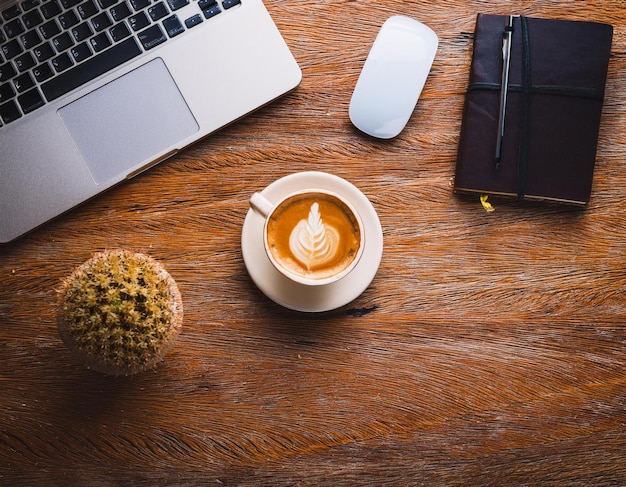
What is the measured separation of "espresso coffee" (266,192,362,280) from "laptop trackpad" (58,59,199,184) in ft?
0.62

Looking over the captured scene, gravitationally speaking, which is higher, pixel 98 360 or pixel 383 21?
pixel 383 21

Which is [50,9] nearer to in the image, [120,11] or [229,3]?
[120,11]

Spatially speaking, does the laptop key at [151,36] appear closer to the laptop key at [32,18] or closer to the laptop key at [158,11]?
the laptop key at [158,11]

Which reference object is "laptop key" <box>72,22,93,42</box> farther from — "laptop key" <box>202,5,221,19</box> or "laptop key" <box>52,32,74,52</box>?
"laptop key" <box>202,5,221,19</box>

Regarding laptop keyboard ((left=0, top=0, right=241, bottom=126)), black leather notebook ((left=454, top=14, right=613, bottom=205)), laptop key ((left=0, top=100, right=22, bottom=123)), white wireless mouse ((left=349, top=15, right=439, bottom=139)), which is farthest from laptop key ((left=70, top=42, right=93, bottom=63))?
black leather notebook ((left=454, top=14, right=613, bottom=205))

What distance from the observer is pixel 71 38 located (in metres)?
0.79

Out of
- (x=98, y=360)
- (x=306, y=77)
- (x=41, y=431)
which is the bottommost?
(x=41, y=431)

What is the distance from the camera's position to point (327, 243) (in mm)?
793

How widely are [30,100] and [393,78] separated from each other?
20.2 inches

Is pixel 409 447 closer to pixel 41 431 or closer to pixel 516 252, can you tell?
pixel 516 252

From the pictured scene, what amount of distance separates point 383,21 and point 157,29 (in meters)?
0.34

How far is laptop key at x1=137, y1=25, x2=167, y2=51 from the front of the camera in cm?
80

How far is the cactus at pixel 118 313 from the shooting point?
0.72 meters

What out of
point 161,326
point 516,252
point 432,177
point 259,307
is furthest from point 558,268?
point 161,326
